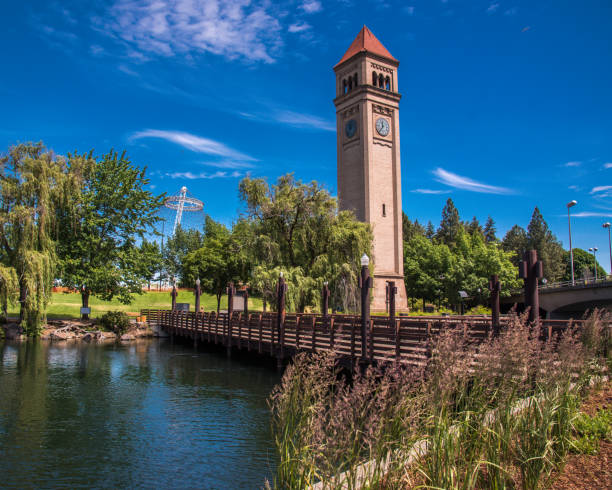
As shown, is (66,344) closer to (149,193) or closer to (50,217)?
(50,217)

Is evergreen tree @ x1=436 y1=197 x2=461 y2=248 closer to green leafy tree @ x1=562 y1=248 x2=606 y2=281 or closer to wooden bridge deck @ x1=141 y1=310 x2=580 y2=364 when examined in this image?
green leafy tree @ x1=562 y1=248 x2=606 y2=281

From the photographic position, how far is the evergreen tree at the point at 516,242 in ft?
308

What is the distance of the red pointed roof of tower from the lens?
55375 mm

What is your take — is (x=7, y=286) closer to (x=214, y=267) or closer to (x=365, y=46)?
(x=214, y=267)

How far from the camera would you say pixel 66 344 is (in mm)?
32938

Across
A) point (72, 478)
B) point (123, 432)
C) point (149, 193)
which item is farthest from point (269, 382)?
point (149, 193)

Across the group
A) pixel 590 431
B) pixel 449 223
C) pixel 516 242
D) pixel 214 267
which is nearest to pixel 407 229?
pixel 449 223

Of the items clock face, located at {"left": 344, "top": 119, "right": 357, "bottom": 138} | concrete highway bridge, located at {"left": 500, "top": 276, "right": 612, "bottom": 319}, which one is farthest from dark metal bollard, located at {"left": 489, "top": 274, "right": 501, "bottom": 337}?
clock face, located at {"left": 344, "top": 119, "right": 357, "bottom": 138}

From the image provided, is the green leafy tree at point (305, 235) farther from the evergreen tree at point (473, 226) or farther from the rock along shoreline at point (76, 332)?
the evergreen tree at point (473, 226)

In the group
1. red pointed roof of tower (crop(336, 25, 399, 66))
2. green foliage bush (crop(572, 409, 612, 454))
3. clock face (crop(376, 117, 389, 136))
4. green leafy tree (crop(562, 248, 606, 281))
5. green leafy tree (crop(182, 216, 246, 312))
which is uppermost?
red pointed roof of tower (crop(336, 25, 399, 66))

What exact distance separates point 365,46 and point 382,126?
1010 cm

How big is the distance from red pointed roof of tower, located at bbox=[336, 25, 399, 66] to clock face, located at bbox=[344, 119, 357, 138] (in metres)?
7.76

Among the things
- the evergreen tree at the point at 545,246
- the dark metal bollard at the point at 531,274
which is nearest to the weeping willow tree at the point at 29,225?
the dark metal bollard at the point at 531,274

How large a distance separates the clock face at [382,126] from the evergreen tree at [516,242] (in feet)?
165
